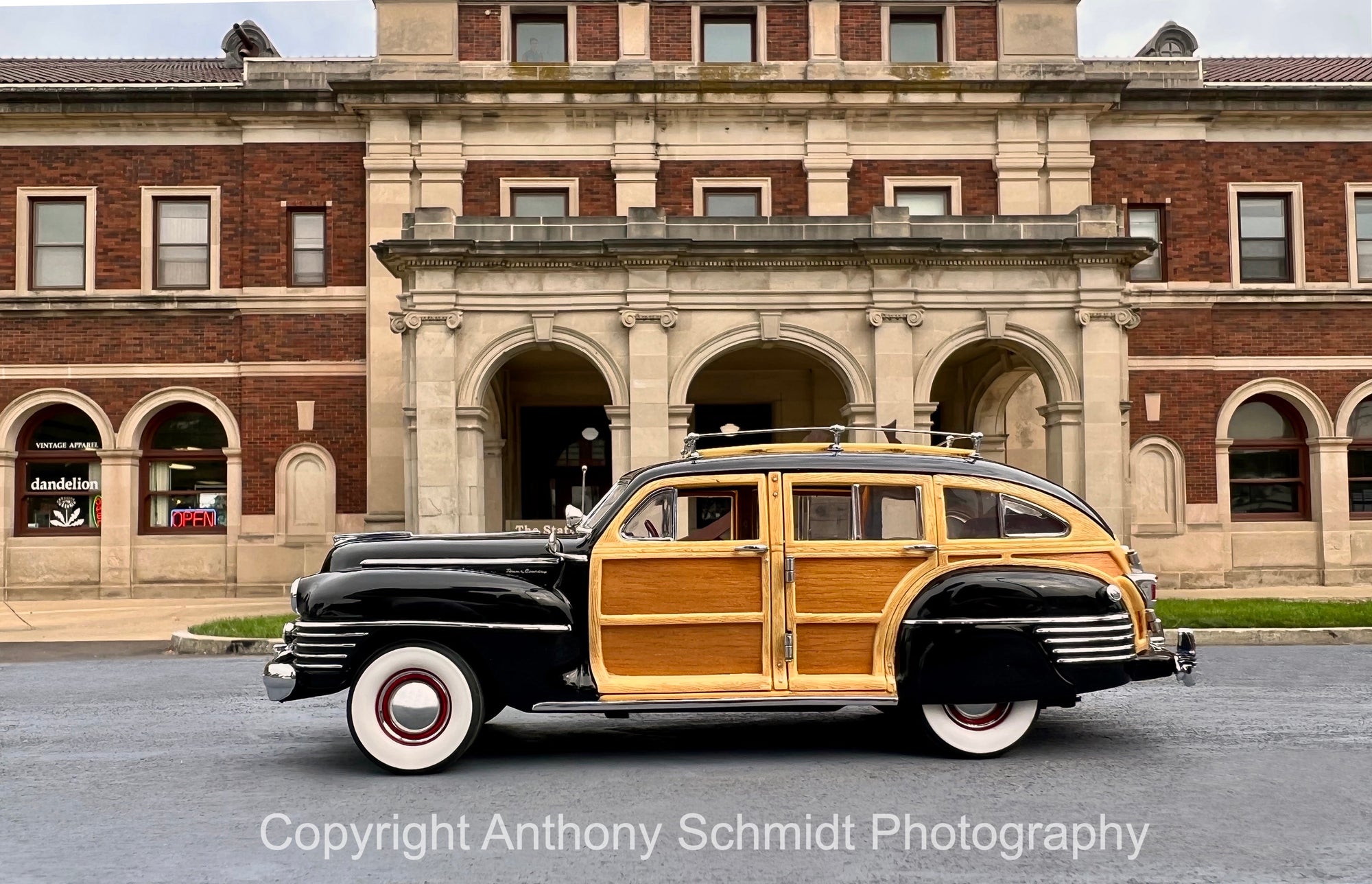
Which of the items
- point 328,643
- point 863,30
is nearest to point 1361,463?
point 863,30

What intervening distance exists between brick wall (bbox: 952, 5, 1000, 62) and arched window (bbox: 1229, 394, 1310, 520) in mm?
9188

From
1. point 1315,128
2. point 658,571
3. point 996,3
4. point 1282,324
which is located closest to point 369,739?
point 658,571

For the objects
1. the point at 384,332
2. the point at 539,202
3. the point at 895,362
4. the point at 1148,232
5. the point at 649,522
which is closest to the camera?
the point at 649,522

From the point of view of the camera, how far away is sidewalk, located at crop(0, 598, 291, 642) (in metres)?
15.4

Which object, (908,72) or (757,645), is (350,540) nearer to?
(757,645)

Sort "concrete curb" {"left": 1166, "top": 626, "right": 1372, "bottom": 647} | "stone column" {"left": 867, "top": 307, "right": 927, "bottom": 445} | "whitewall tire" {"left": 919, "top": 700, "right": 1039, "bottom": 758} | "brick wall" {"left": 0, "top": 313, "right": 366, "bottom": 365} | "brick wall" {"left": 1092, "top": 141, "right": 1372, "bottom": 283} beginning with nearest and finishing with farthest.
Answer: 1. "whitewall tire" {"left": 919, "top": 700, "right": 1039, "bottom": 758}
2. "concrete curb" {"left": 1166, "top": 626, "right": 1372, "bottom": 647}
3. "stone column" {"left": 867, "top": 307, "right": 927, "bottom": 445}
4. "brick wall" {"left": 0, "top": 313, "right": 366, "bottom": 365}
5. "brick wall" {"left": 1092, "top": 141, "right": 1372, "bottom": 283}

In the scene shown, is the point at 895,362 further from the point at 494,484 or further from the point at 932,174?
the point at 494,484

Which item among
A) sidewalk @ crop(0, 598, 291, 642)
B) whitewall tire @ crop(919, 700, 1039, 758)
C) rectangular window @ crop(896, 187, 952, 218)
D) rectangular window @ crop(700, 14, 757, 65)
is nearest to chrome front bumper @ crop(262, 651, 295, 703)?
whitewall tire @ crop(919, 700, 1039, 758)

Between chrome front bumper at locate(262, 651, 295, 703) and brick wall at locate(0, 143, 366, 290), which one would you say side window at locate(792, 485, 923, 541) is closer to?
chrome front bumper at locate(262, 651, 295, 703)

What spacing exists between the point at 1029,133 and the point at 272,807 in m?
21.2

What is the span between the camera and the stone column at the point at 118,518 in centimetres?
2256

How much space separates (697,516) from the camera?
6707 mm

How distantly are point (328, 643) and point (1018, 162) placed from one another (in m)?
19.9

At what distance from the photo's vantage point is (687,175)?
23.0 m
